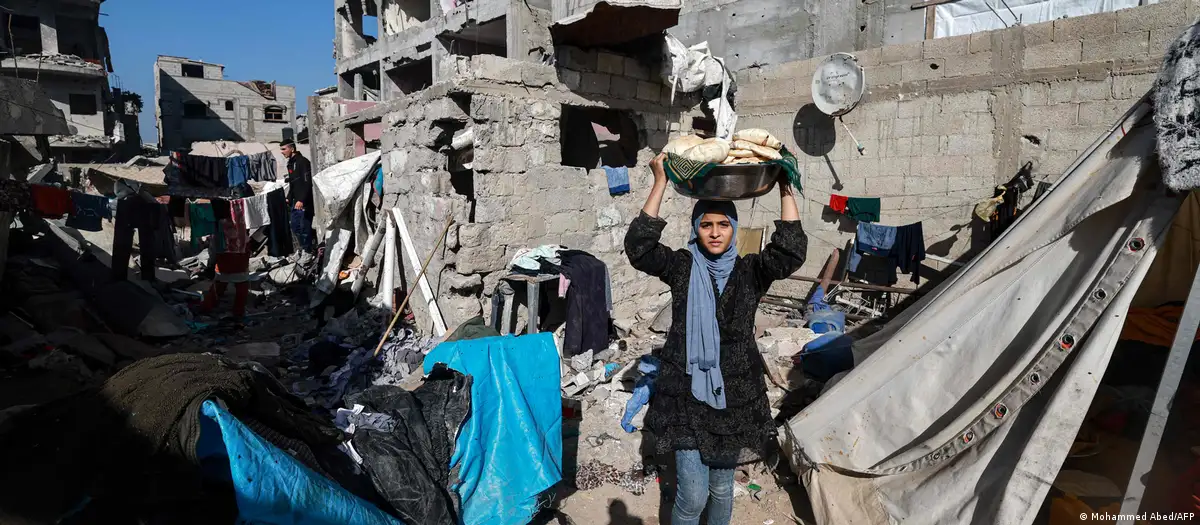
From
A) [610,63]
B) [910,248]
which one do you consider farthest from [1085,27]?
[610,63]

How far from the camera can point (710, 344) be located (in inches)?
88.7

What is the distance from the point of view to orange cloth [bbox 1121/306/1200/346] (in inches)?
111

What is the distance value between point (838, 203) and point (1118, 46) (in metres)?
3.14

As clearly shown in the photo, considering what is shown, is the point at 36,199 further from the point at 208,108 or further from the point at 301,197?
the point at 208,108

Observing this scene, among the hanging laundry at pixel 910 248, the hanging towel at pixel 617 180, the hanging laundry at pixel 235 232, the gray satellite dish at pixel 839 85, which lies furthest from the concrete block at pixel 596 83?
the hanging laundry at pixel 235 232

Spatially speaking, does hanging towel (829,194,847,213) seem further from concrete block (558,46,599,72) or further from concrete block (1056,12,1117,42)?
concrete block (558,46,599,72)

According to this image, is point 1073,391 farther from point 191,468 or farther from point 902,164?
point 902,164

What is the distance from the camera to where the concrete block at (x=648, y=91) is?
680cm

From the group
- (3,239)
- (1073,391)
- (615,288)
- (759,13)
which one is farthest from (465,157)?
(759,13)

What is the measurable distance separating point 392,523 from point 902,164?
716 cm

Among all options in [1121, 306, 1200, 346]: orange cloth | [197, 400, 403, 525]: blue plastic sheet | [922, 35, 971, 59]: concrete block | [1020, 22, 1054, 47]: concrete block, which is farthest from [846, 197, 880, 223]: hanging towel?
[197, 400, 403, 525]: blue plastic sheet

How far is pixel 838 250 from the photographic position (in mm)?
7941

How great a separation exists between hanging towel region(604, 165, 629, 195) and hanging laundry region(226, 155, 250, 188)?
35.4ft

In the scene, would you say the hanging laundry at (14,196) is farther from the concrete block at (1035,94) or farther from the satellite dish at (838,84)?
the concrete block at (1035,94)
